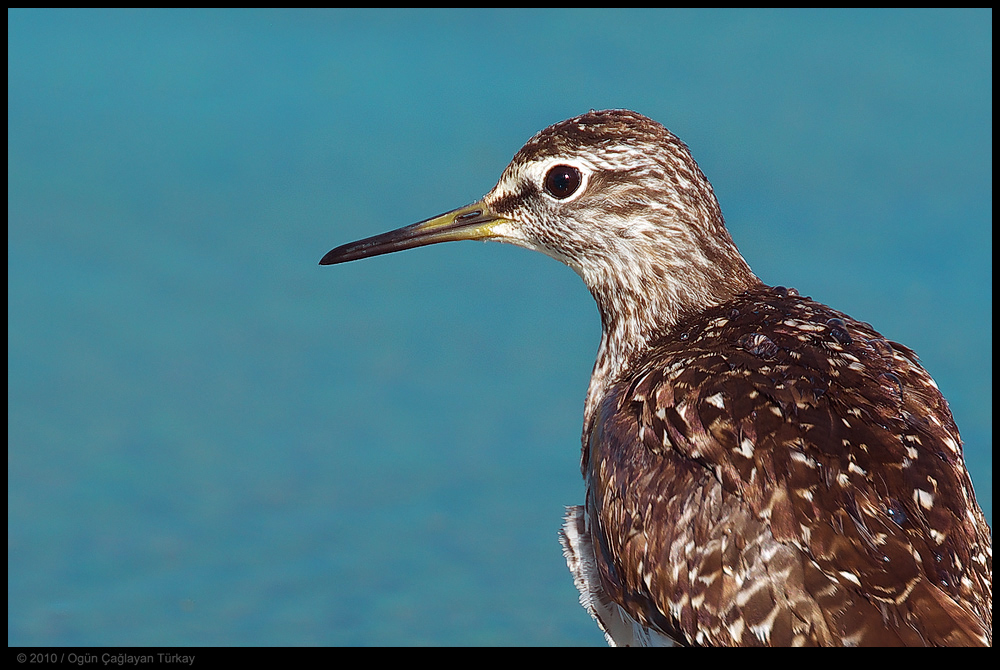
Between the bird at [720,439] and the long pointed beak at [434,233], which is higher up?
the long pointed beak at [434,233]

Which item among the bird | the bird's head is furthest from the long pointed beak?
the bird's head

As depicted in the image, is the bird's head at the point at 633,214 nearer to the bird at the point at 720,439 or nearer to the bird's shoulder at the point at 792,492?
the bird at the point at 720,439

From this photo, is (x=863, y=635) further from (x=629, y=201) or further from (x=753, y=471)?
(x=629, y=201)

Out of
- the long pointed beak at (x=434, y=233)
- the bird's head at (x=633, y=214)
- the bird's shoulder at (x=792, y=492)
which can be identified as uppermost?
the long pointed beak at (x=434, y=233)

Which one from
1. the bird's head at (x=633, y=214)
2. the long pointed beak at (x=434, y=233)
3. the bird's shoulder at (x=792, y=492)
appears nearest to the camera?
the bird's shoulder at (x=792, y=492)

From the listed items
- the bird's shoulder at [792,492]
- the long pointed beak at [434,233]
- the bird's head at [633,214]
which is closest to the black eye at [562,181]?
the bird's head at [633,214]
